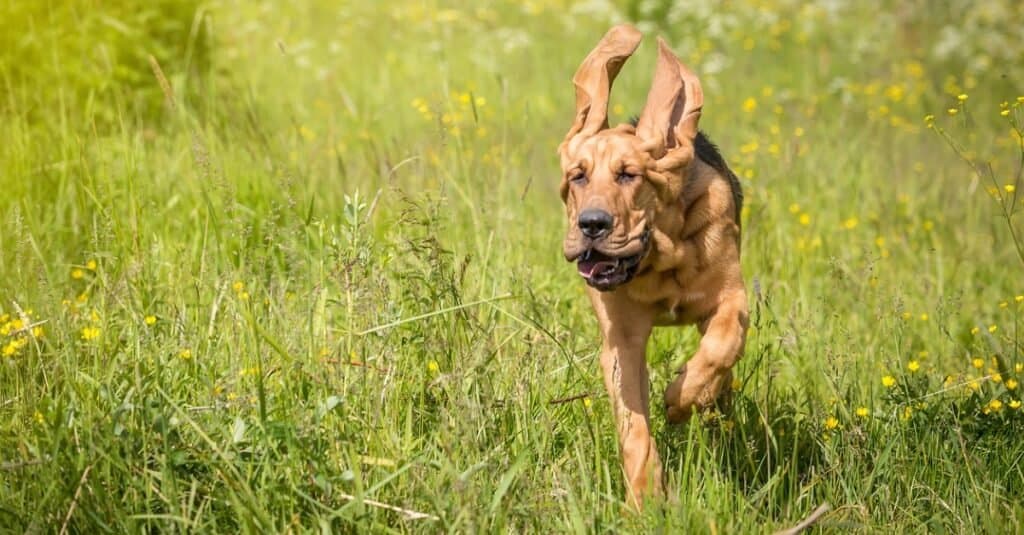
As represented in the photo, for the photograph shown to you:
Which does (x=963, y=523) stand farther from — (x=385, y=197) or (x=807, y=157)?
(x=807, y=157)

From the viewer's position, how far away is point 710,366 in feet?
12.5

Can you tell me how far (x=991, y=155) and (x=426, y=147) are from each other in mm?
4245

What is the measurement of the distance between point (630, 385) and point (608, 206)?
0.60 metres

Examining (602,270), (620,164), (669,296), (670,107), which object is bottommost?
(669,296)

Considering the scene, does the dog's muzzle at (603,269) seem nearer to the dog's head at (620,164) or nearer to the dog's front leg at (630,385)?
the dog's head at (620,164)

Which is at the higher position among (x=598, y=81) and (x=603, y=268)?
(x=598, y=81)

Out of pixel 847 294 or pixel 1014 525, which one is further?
pixel 847 294

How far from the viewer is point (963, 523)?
367cm

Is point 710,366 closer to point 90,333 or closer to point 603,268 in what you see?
point 603,268

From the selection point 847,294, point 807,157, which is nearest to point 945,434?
point 847,294

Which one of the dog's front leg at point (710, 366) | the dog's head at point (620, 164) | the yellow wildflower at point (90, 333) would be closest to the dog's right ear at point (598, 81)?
the dog's head at point (620, 164)

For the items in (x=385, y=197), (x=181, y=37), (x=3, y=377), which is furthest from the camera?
(x=181, y=37)

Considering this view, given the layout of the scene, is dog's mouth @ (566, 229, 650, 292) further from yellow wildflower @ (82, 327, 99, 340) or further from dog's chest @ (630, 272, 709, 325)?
yellow wildflower @ (82, 327, 99, 340)

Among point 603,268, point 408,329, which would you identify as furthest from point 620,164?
point 408,329
